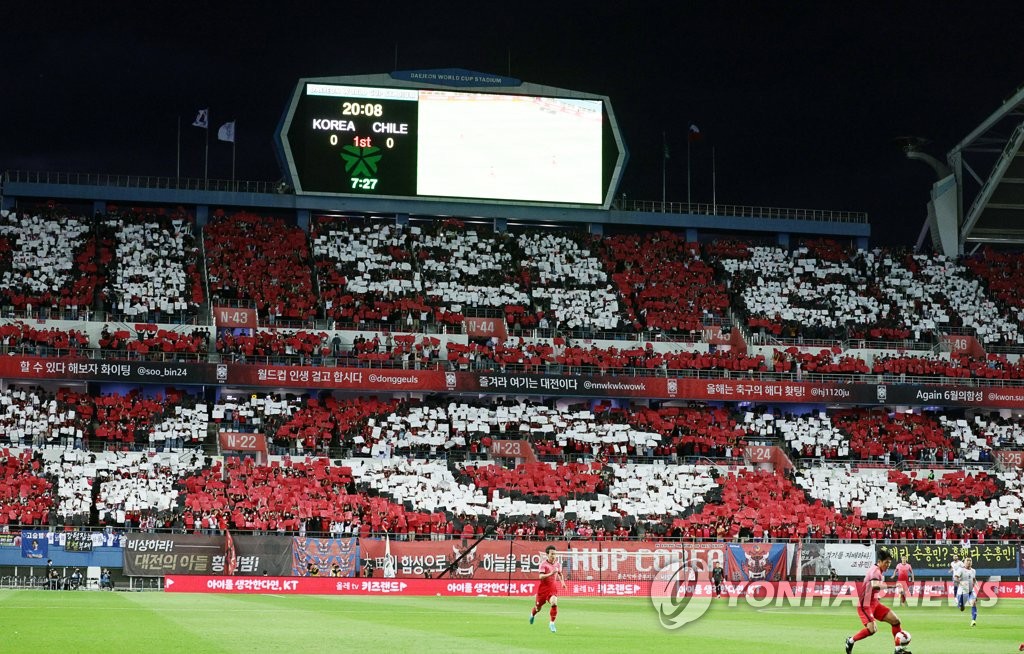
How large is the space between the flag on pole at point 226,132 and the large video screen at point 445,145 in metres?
3.45

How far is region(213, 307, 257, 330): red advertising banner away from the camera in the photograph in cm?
6581

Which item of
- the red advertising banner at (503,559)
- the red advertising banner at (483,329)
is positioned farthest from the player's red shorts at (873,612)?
the red advertising banner at (483,329)

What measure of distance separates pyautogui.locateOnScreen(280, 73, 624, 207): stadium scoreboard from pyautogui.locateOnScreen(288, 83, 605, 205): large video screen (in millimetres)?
57

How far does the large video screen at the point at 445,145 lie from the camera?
7262 centimetres

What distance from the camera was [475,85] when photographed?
74.6 m

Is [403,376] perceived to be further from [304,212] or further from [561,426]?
[304,212]

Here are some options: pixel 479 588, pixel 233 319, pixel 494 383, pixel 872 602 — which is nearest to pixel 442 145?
pixel 494 383

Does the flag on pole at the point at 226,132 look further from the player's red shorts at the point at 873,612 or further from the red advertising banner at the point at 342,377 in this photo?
the player's red shorts at the point at 873,612

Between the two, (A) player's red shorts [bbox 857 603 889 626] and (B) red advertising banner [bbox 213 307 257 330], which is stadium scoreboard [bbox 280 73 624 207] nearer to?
(B) red advertising banner [bbox 213 307 257 330]

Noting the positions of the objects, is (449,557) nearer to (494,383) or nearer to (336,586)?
(336,586)

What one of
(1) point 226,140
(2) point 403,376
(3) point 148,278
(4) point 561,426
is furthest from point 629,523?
(1) point 226,140

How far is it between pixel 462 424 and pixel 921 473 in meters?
23.1

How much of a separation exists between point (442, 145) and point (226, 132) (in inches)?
483

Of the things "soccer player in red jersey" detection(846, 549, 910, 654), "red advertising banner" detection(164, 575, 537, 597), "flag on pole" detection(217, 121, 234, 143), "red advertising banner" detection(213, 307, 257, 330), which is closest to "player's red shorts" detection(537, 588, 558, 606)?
"soccer player in red jersey" detection(846, 549, 910, 654)
